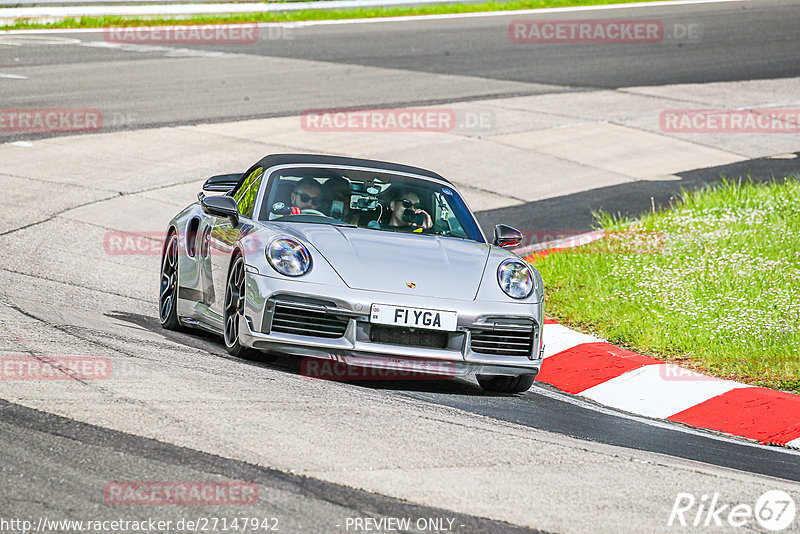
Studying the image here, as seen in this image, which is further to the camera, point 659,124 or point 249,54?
point 249,54

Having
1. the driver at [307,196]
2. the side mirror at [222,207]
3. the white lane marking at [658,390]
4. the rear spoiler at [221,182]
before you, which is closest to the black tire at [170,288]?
the rear spoiler at [221,182]

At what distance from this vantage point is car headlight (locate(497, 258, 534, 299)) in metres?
6.91

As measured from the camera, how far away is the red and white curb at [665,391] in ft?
22.6

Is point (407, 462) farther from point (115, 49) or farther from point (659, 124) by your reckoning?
point (115, 49)

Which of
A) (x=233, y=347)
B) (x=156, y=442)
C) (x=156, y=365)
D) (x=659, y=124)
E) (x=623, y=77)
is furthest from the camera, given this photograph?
(x=623, y=77)

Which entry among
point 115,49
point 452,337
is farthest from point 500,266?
point 115,49

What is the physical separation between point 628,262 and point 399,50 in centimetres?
1399

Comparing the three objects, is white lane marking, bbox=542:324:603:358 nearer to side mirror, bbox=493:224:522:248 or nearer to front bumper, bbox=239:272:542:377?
side mirror, bbox=493:224:522:248

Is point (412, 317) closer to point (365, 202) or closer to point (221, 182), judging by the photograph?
point (365, 202)

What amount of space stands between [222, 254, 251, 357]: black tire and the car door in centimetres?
13

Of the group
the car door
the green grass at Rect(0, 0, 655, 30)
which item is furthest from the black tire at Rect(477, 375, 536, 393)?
the green grass at Rect(0, 0, 655, 30)

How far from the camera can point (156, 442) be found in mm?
4684

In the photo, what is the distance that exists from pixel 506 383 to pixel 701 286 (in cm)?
291

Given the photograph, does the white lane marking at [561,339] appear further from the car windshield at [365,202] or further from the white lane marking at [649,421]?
the car windshield at [365,202]
